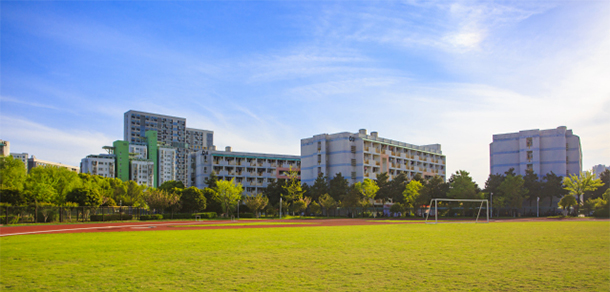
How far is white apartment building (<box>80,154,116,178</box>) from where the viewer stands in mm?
122250

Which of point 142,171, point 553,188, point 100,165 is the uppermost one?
point 100,165

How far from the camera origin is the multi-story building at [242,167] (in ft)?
333

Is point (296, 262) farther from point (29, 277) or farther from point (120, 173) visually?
point (120, 173)

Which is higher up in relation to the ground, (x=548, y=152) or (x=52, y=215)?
(x=548, y=152)

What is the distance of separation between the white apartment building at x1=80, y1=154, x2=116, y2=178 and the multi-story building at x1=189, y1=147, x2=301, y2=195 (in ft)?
108

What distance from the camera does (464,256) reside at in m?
14.6

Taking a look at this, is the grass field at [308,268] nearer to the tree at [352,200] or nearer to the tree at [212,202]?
the tree at [212,202]

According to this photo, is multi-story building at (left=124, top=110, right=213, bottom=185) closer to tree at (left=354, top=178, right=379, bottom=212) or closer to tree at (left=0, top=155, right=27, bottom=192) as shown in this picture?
tree at (left=0, top=155, right=27, bottom=192)

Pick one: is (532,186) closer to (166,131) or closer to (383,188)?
(383,188)

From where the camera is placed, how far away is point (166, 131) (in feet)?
495

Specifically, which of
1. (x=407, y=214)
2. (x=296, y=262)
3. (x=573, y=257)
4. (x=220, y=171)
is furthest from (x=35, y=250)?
(x=220, y=171)

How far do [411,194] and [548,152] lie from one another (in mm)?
32959

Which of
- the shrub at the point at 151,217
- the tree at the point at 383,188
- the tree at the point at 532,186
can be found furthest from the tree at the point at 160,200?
the tree at the point at 532,186

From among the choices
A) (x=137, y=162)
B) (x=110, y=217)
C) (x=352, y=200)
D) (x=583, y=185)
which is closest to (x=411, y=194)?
(x=352, y=200)
